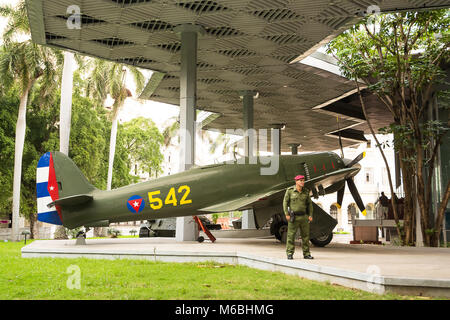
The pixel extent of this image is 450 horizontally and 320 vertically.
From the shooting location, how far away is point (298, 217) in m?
8.79

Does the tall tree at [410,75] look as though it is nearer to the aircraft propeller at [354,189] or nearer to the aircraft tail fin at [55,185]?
the aircraft propeller at [354,189]

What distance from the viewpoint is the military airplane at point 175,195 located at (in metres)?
12.5

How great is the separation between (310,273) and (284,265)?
2.86 feet

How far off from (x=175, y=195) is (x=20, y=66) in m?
18.8

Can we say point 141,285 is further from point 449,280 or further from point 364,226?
point 364,226

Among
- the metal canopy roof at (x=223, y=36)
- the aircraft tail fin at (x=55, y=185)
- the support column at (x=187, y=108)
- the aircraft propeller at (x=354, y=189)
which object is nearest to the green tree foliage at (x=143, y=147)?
the metal canopy roof at (x=223, y=36)

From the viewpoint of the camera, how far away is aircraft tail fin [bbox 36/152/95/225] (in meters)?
12.6

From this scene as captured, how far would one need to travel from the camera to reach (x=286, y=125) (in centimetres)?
3494

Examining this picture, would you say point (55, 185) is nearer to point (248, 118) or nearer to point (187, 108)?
point (187, 108)

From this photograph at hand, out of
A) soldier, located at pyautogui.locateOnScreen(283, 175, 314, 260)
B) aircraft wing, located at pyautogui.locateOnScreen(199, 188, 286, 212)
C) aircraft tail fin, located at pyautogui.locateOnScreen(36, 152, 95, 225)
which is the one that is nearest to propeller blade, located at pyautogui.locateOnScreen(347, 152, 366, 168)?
aircraft wing, located at pyautogui.locateOnScreen(199, 188, 286, 212)

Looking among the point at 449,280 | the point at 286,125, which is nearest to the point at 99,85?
the point at 286,125

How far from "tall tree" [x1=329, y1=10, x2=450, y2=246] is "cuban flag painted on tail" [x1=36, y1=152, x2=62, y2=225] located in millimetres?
12077

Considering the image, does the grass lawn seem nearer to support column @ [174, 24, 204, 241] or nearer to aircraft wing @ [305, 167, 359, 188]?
aircraft wing @ [305, 167, 359, 188]

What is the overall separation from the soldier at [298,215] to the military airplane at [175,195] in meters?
2.91
